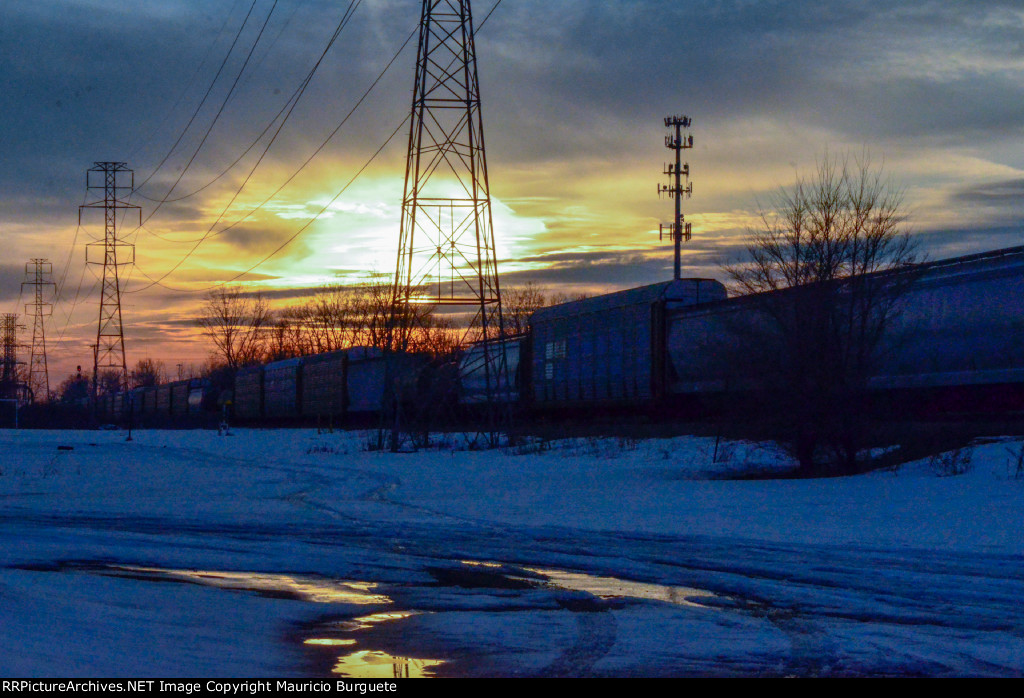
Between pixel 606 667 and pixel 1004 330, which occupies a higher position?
pixel 1004 330

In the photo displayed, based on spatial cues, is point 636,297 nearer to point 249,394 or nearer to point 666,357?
point 666,357

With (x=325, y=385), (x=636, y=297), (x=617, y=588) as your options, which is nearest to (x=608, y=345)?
(x=636, y=297)

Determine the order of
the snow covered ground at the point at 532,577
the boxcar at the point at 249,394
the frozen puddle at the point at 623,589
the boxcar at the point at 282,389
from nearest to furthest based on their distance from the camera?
the snow covered ground at the point at 532,577 → the frozen puddle at the point at 623,589 → the boxcar at the point at 282,389 → the boxcar at the point at 249,394

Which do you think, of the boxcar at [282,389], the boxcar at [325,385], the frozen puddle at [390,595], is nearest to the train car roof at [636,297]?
the boxcar at [325,385]

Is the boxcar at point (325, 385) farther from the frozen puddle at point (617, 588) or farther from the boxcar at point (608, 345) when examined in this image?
the frozen puddle at point (617, 588)

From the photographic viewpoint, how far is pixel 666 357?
27.3 meters

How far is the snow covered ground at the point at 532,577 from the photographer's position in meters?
5.56

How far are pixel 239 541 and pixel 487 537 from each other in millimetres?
2708

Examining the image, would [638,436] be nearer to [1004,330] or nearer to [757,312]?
[757,312]

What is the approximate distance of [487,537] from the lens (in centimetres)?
1103

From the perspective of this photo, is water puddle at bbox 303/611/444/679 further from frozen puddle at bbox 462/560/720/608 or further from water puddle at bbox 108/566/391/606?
frozen puddle at bbox 462/560/720/608

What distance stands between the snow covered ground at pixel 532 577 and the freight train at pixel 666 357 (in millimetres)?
3129

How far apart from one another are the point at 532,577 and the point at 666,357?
63.3 feet
